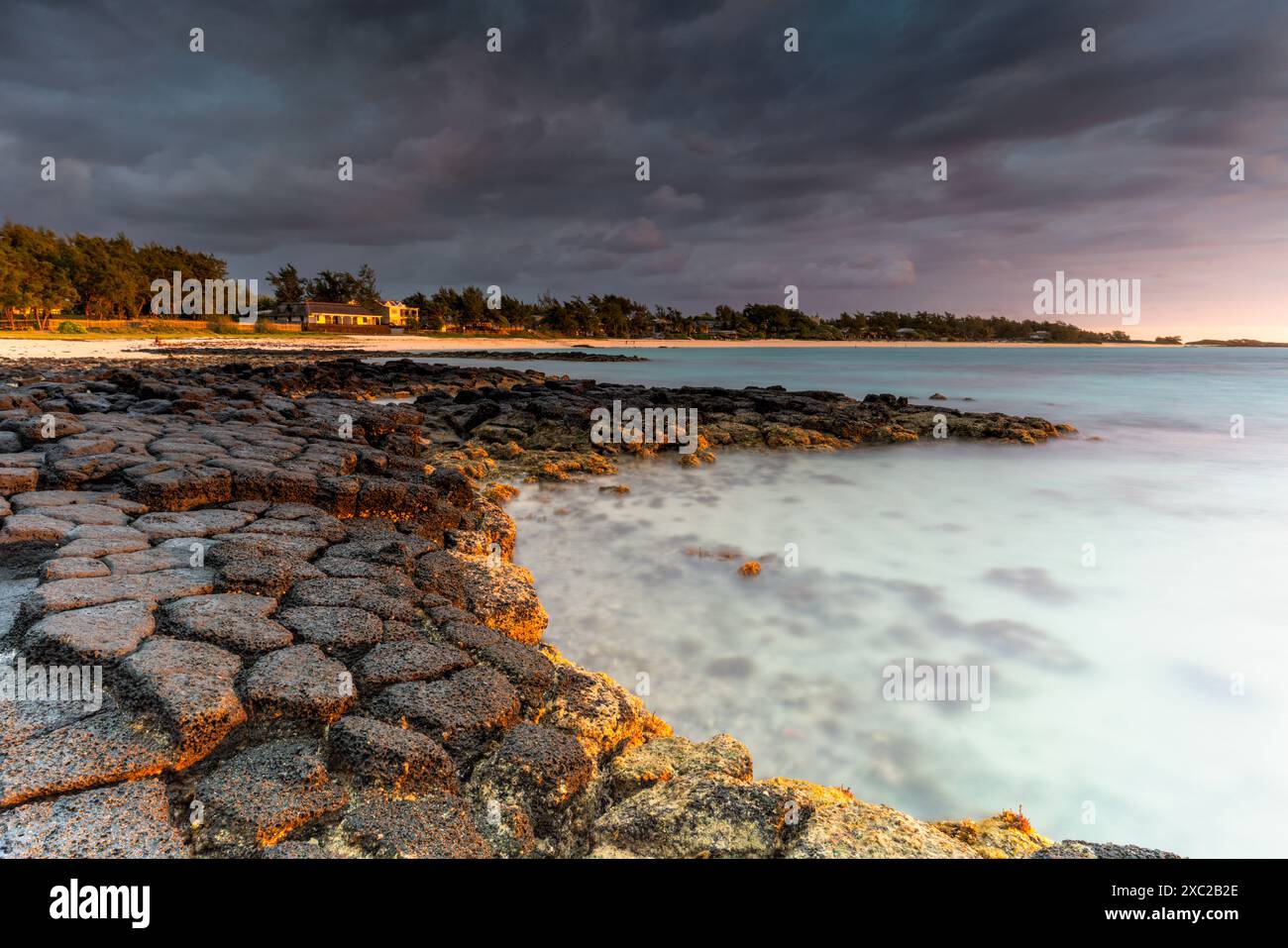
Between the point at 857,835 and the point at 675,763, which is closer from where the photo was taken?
the point at 857,835

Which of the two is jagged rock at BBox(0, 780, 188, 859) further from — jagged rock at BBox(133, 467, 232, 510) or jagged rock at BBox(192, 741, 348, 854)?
jagged rock at BBox(133, 467, 232, 510)

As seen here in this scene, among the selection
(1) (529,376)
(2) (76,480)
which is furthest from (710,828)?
(1) (529,376)

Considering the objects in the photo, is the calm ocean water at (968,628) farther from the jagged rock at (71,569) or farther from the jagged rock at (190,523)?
the jagged rock at (71,569)

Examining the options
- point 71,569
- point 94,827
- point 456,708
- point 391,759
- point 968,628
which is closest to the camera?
point 94,827

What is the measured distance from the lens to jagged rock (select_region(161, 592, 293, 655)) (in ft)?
9.73

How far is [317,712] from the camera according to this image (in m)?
2.62

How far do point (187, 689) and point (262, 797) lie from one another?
643 millimetres

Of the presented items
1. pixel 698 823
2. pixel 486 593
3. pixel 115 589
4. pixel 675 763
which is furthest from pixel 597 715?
pixel 115 589

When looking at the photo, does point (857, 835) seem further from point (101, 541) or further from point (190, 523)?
point (190, 523)

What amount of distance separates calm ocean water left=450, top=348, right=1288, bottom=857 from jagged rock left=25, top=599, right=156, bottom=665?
8.03ft

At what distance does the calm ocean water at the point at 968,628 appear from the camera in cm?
340

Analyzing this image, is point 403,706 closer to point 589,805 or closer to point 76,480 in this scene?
point 589,805

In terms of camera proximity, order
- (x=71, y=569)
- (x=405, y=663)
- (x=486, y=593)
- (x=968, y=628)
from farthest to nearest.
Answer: (x=968, y=628) → (x=486, y=593) → (x=71, y=569) → (x=405, y=663)

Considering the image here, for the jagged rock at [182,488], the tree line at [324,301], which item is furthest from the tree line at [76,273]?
the jagged rock at [182,488]
